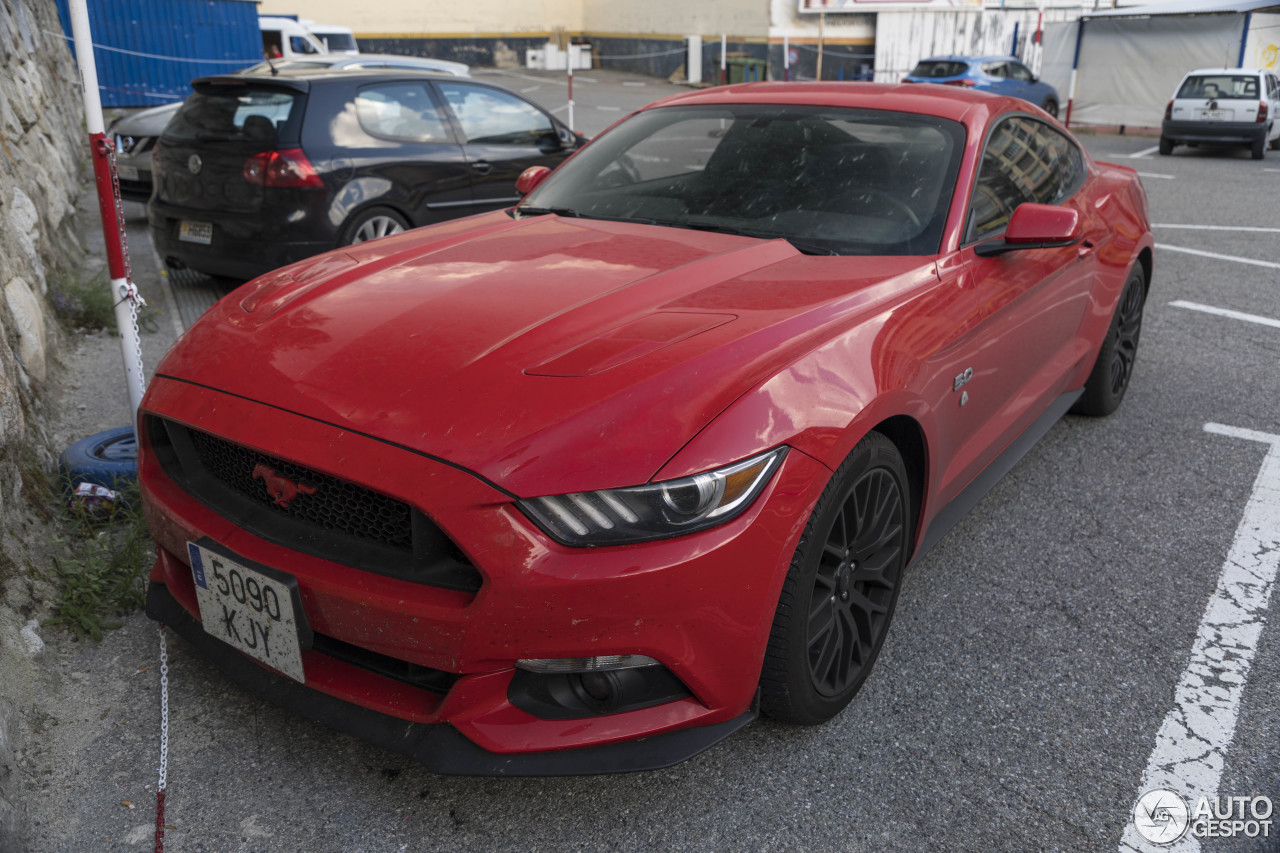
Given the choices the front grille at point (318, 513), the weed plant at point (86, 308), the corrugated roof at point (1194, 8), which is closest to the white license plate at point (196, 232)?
the weed plant at point (86, 308)

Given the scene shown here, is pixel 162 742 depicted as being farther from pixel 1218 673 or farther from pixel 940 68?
pixel 940 68

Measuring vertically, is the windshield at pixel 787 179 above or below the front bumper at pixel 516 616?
above

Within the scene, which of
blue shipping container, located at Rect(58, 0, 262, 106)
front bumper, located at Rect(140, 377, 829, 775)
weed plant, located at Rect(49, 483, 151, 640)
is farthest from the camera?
blue shipping container, located at Rect(58, 0, 262, 106)

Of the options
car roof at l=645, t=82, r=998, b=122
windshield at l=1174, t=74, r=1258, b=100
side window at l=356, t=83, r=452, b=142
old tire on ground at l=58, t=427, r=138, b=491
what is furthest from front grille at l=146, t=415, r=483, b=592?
windshield at l=1174, t=74, r=1258, b=100

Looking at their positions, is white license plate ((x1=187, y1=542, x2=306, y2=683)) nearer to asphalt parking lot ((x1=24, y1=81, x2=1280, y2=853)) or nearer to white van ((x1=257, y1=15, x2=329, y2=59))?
asphalt parking lot ((x1=24, y1=81, x2=1280, y2=853))

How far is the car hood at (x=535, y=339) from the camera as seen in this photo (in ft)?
6.49

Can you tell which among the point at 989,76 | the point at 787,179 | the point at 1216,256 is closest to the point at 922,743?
the point at 787,179

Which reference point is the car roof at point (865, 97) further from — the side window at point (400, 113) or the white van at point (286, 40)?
the white van at point (286, 40)

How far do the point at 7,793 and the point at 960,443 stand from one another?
2.52 meters

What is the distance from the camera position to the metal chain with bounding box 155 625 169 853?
213 cm

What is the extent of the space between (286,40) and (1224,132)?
644 inches

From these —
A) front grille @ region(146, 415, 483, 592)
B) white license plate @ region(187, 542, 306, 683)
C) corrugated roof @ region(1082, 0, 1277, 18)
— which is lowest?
white license plate @ region(187, 542, 306, 683)

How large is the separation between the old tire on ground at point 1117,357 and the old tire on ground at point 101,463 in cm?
384

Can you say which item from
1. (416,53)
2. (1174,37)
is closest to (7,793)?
(1174,37)
